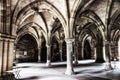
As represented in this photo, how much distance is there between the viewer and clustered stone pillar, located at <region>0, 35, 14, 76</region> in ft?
26.4

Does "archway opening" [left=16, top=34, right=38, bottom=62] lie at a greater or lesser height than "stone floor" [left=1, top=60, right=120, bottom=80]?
greater

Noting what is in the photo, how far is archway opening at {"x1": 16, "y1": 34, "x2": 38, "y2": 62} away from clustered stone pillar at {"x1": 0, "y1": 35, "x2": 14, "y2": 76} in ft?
53.6

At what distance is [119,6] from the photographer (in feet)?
39.2

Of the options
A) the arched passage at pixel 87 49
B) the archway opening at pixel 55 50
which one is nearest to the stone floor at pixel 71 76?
the archway opening at pixel 55 50

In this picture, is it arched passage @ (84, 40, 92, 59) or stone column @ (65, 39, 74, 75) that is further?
arched passage @ (84, 40, 92, 59)

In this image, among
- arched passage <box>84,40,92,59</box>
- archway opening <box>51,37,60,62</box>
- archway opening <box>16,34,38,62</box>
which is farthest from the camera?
arched passage <box>84,40,92,59</box>

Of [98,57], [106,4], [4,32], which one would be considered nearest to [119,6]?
[106,4]

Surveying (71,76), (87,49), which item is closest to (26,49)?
(87,49)

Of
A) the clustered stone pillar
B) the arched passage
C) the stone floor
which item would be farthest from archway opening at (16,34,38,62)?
the clustered stone pillar

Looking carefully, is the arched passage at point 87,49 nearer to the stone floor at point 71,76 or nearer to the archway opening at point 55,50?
the archway opening at point 55,50

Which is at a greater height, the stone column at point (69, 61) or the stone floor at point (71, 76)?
the stone column at point (69, 61)

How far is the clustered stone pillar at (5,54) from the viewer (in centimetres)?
804

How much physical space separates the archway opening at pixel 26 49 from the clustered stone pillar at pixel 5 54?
16.4 meters

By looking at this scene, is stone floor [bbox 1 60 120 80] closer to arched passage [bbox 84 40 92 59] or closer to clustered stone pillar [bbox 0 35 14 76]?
clustered stone pillar [bbox 0 35 14 76]
